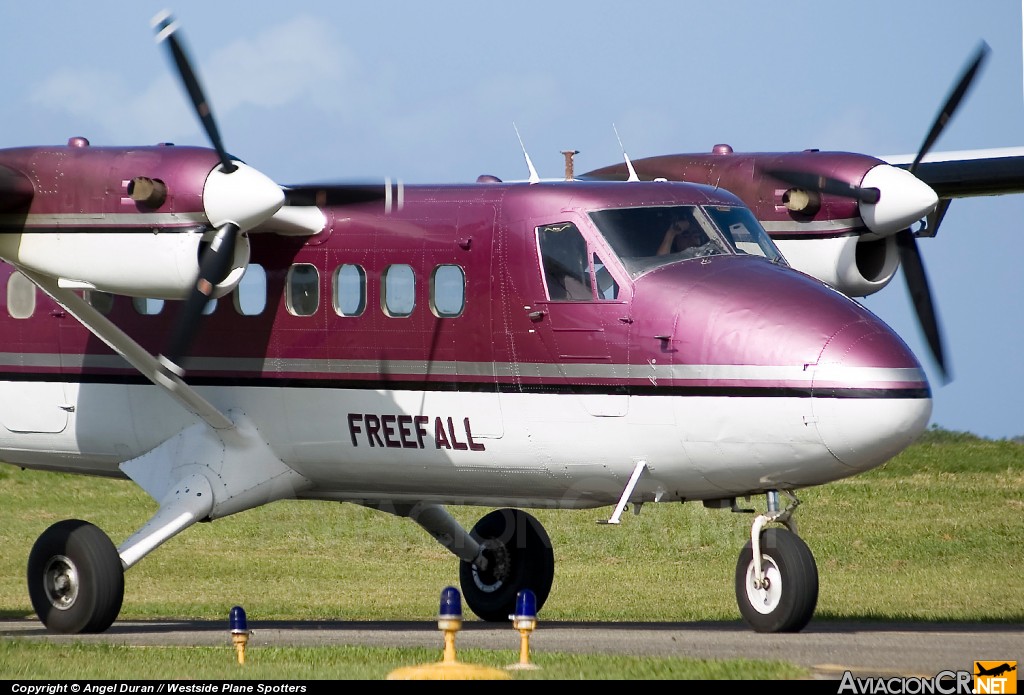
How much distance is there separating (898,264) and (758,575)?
4207 mm

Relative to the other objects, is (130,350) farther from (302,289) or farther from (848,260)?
(848,260)

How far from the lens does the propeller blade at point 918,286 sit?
15797 mm

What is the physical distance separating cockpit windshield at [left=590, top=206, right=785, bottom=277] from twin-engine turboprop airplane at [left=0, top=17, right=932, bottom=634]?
21 mm

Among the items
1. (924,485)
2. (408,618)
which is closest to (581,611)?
(408,618)

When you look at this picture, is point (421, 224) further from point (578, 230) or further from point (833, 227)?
point (833, 227)

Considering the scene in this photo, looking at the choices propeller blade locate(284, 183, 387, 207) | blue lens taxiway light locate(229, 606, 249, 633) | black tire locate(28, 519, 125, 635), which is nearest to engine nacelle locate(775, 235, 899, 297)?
propeller blade locate(284, 183, 387, 207)

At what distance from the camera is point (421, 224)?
14.6m

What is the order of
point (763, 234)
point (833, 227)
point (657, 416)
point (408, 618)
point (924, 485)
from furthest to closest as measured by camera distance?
point (924, 485) < point (408, 618) < point (833, 227) < point (763, 234) < point (657, 416)

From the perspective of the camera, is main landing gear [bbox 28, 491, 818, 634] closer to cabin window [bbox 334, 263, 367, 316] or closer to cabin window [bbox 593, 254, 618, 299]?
cabin window [bbox 593, 254, 618, 299]

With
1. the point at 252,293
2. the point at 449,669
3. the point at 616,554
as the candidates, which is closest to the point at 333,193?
the point at 252,293

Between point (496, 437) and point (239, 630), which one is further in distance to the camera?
point (496, 437)

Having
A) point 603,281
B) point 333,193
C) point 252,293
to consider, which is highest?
point 333,193

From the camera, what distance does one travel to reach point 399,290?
14594mm

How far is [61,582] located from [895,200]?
830 cm
